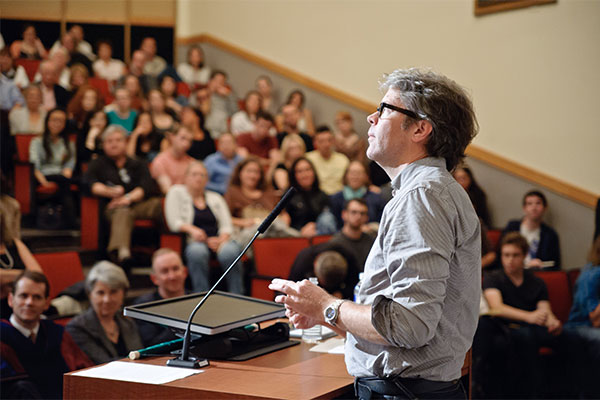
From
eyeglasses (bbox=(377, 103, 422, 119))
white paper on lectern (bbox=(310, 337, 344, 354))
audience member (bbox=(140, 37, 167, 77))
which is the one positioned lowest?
white paper on lectern (bbox=(310, 337, 344, 354))

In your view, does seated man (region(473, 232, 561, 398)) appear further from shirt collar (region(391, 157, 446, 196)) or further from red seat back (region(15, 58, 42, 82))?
red seat back (region(15, 58, 42, 82))

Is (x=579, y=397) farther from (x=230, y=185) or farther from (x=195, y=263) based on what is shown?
(x=230, y=185)

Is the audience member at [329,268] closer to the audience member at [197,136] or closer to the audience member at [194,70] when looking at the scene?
the audience member at [197,136]

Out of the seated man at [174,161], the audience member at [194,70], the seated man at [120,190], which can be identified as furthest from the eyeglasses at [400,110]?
the audience member at [194,70]

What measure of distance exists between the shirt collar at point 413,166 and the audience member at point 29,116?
4.14 metres

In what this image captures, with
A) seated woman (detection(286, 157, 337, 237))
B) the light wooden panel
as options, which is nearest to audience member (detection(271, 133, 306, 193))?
seated woman (detection(286, 157, 337, 237))

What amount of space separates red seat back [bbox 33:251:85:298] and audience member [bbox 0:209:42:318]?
0.08 metres

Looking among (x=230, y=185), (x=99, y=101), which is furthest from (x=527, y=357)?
(x=99, y=101)

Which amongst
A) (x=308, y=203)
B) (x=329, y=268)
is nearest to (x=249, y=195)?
(x=308, y=203)

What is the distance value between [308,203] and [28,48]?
3.69 m

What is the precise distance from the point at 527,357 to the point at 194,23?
6121 mm

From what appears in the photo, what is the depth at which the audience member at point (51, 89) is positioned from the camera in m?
5.59

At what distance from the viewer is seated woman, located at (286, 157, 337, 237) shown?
4.56 metres

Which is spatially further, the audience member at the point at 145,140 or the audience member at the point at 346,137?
the audience member at the point at 346,137
